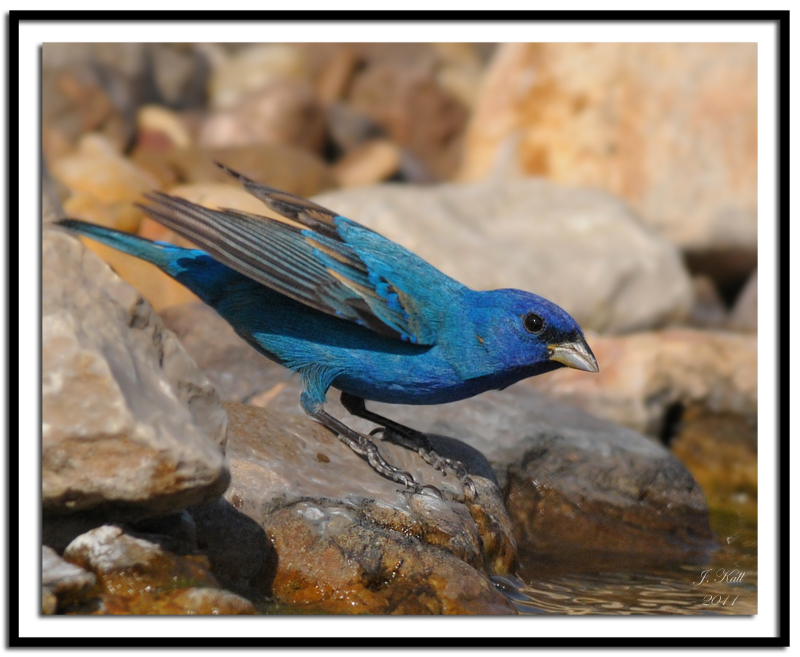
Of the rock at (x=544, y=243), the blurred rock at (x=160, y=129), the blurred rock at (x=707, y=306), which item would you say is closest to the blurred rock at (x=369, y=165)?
the blurred rock at (x=160, y=129)

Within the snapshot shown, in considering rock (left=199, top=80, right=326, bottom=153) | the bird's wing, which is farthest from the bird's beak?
rock (left=199, top=80, right=326, bottom=153)

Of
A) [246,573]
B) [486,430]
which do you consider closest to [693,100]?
[486,430]

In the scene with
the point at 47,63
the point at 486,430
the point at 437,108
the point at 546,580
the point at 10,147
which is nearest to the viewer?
the point at 10,147

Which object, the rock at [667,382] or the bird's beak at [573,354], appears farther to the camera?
the rock at [667,382]

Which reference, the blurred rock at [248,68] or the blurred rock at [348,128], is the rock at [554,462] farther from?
the blurred rock at [248,68]

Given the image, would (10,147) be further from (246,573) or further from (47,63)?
(47,63)

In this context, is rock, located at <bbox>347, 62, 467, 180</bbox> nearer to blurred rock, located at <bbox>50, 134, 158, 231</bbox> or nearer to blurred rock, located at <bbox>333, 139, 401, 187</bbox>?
blurred rock, located at <bbox>333, 139, 401, 187</bbox>
